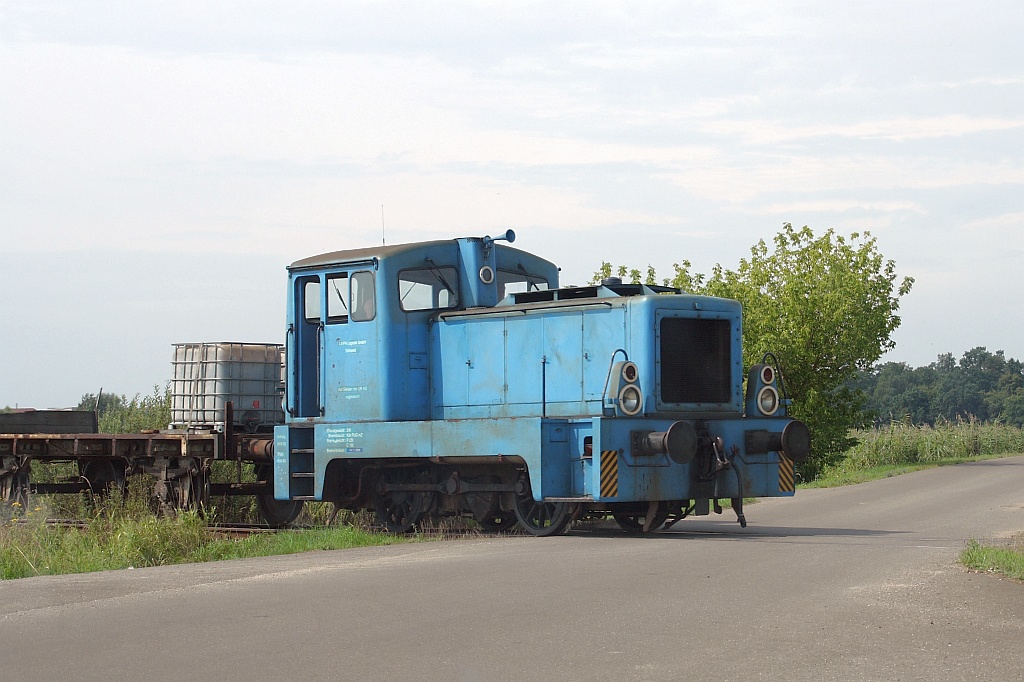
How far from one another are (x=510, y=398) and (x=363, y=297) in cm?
229

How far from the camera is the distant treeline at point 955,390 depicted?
3661 inches

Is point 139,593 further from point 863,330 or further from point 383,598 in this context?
point 863,330

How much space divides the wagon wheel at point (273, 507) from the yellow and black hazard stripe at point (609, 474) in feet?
22.2

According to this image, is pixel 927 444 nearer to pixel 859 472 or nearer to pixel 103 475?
pixel 859 472

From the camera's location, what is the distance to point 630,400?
45.7ft

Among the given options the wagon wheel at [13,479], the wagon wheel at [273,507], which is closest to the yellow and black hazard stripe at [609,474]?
the wagon wheel at [273,507]

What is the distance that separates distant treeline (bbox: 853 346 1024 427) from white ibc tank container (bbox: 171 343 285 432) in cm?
7228

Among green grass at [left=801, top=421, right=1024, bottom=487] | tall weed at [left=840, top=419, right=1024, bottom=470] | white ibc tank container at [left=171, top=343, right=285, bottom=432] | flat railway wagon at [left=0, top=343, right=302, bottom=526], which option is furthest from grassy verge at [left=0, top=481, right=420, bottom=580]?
tall weed at [left=840, top=419, right=1024, bottom=470]

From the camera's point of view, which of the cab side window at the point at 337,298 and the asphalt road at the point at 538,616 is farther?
the cab side window at the point at 337,298

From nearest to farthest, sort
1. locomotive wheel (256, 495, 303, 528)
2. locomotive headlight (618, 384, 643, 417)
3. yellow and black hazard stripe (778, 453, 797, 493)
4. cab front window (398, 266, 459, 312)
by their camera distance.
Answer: locomotive headlight (618, 384, 643, 417) < yellow and black hazard stripe (778, 453, 797, 493) < cab front window (398, 266, 459, 312) < locomotive wheel (256, 495, 303, 528)

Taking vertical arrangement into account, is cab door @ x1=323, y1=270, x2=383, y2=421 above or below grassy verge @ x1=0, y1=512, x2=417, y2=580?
above

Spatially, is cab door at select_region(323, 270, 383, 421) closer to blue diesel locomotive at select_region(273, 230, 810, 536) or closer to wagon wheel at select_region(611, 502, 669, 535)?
blue diesel locomotive at select_region(273, 230, 810, 536)

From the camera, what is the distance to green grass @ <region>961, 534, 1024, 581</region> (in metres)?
10.3

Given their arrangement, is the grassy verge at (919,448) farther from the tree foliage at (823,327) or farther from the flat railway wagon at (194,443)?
the flat railway wagon at (194,443)
